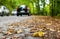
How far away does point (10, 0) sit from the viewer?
45.2 metres

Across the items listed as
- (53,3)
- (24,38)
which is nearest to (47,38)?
(24,38)

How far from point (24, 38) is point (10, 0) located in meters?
40.2

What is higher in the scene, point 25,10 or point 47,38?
point 47,38

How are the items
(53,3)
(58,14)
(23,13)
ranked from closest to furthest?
(53,3), (58,14), (23,13)

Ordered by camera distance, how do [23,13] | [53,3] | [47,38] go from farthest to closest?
[23,13] → [53,3] → [47,38]

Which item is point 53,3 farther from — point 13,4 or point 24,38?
point 13,4

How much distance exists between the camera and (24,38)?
17.8 feet

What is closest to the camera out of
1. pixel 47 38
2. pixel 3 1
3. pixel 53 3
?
pixel 47 38

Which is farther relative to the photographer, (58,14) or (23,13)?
(23,13)

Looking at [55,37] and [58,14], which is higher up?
[55,37]

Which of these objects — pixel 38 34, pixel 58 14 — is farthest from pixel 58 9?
pixel 38 34

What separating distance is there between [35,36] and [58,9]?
1421 centimetres

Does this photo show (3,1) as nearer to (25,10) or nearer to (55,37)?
(25,10)

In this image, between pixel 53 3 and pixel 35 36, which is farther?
pixel 53 3
